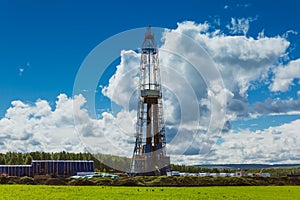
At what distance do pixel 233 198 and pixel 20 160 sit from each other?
11917 centimetres

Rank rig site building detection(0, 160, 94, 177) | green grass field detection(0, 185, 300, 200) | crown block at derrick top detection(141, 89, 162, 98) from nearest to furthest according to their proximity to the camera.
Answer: green grass field detection(0, 185, 300, 200) → crown block at derrick top detection(141, 89, 162, 98) → rig site building detection(0, 160, 94, 177)

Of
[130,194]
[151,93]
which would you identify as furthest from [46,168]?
[130,194]

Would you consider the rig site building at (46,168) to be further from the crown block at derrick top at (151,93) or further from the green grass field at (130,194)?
the green grass field at (130,194)

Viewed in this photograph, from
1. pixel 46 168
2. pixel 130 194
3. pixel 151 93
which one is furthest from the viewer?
pixel 46 168

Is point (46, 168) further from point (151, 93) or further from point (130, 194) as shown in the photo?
point (130, 194)

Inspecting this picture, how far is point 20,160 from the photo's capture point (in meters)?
145

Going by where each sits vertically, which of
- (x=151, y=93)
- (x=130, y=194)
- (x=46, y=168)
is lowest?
(x=130, y=194)

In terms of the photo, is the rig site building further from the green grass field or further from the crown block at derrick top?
the green grass field

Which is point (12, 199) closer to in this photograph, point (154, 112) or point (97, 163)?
point (154, 112)

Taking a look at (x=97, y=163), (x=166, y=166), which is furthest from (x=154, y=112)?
(x=97, y=163)

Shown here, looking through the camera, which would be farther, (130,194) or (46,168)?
(46,168)

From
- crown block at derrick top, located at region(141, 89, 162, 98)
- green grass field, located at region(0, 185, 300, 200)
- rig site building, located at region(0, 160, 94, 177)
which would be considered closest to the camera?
green grass field, located at region(0, 185, 300, 200)

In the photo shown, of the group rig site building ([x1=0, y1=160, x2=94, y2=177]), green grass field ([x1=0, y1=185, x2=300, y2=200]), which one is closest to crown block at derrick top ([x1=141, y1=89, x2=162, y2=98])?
rig site building ([x1=0, y1=160, x2=94, y2=177])

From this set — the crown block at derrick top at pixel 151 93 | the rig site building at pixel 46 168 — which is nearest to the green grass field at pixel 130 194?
the crown block at derrick top at pixel 151 93
